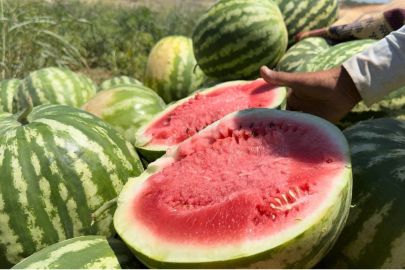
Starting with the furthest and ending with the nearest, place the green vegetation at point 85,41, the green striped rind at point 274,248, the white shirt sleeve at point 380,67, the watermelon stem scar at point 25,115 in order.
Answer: the green vegetation at point 85,41
the white shirt sleeve at point 380,67
the watermelon stem scar at point 25,115
the green striped rind at point 274,248

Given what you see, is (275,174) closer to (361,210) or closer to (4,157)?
(361,210)

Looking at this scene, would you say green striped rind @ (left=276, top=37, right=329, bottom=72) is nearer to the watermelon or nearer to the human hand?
the watermelon

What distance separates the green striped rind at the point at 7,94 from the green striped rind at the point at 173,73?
1.28 m

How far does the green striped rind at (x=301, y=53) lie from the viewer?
299 cm

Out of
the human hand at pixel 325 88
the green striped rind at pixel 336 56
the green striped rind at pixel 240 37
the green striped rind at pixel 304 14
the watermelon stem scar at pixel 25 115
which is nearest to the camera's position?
the watermelon stem scar at pixel 25 115

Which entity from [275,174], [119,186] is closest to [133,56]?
[119,186]

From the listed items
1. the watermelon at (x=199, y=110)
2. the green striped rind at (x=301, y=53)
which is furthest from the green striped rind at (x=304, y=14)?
the watermelon at (x=199, y=110)

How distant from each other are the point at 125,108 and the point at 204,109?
694 millimetres

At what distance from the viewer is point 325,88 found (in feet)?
6.27

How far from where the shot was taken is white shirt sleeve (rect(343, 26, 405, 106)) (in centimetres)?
179

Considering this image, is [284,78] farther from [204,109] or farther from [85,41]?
[85,41]

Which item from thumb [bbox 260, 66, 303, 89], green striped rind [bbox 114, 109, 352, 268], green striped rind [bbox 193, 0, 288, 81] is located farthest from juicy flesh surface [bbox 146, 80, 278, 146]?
green striped rind [bbox 114, 109, 352, 268]

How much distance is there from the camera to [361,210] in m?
1.42

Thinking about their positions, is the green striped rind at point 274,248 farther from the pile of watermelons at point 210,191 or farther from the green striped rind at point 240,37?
the green striped rind at point 240,37
